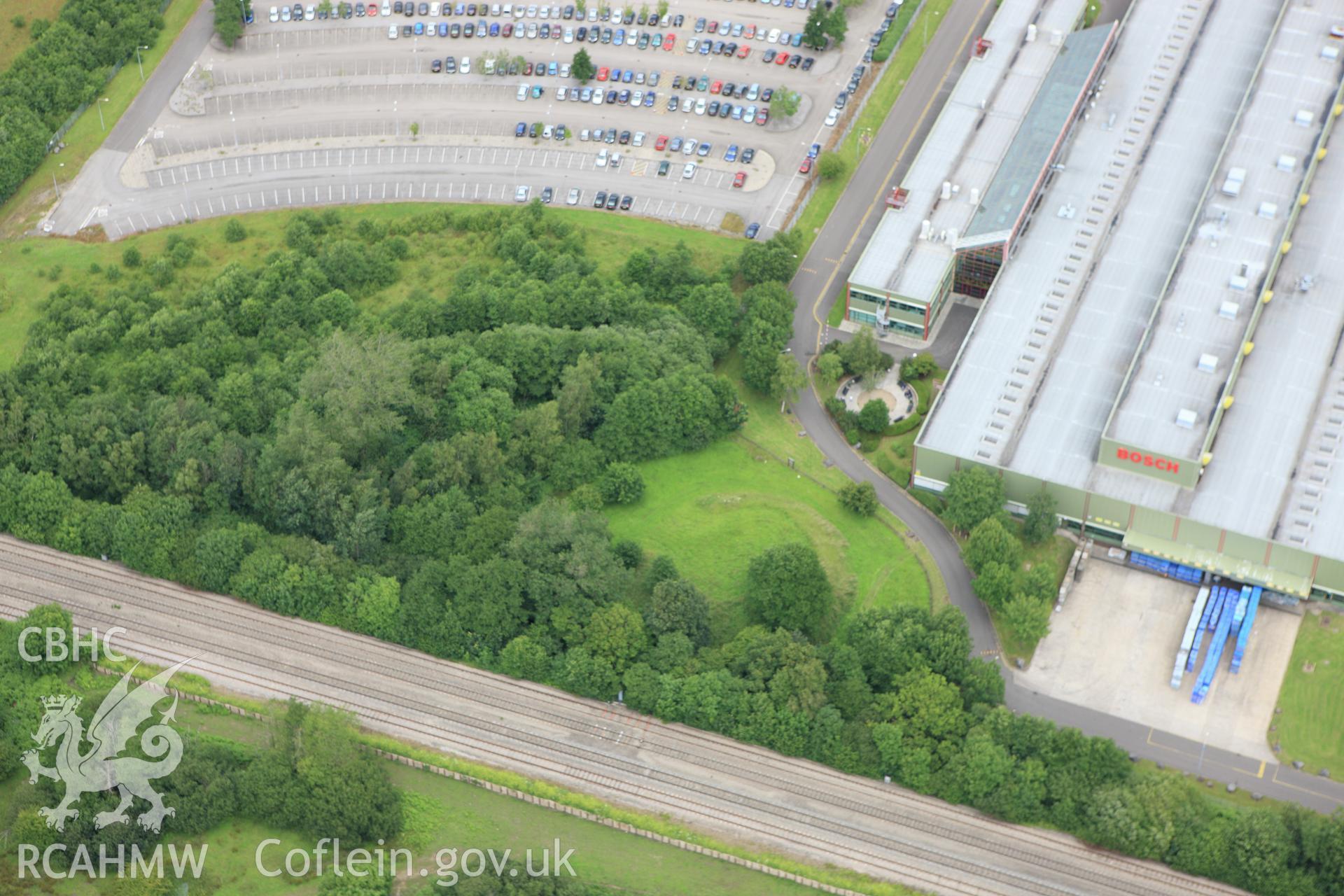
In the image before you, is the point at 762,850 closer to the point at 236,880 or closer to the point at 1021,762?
the point at 1021,762

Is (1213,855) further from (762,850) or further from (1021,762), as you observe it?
(762,850)

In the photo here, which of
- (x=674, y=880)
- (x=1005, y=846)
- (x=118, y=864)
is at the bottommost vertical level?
(x=118, y=864)

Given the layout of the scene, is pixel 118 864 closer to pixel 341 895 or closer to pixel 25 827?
pixel 25 827

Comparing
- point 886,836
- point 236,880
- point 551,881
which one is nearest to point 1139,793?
point 886,836

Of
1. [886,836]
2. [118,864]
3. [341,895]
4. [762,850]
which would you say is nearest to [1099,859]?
[886,836]

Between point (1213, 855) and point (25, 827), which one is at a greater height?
point (1213, 855)

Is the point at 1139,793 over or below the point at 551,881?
over

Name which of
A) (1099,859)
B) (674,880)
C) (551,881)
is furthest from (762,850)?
(1099,859)
